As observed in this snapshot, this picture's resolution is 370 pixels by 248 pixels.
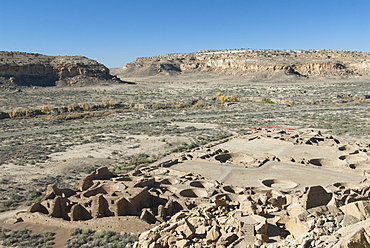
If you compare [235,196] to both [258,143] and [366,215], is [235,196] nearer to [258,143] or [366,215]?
[366,215]

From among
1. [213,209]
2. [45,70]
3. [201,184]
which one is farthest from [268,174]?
[45,70]

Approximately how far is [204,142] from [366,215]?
85.5 ft

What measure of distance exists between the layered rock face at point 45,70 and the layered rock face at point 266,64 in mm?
47969

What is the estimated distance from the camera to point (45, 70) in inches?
4333

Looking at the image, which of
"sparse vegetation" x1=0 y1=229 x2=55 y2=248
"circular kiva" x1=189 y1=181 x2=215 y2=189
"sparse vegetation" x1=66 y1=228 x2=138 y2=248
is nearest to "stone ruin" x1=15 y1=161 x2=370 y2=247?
"circular kiva" x1=189 y1=181 x2=215 y2=189

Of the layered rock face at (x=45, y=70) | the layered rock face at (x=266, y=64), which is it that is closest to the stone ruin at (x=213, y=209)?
the layered rock face at (x=45, y=70)

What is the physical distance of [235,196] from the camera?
20.9 metres

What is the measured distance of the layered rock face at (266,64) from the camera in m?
133

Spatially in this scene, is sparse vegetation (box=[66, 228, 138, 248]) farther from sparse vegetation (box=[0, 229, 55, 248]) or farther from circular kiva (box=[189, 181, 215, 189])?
circular kiva (box=[189, 181, 215, 189])

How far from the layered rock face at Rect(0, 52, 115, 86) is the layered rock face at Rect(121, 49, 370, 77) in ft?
157

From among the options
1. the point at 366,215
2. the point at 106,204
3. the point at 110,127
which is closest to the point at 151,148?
the point at 110,127

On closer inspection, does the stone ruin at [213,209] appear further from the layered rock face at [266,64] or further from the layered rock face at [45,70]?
the layered rock face at [266,64]

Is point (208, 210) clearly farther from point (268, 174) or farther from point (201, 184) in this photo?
point (268, 174)

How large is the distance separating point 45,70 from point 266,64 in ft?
276
